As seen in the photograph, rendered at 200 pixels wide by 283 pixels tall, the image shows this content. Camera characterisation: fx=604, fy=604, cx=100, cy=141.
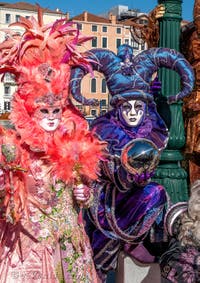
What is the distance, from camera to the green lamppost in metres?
5.16

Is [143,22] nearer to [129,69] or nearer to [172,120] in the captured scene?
[172,120]

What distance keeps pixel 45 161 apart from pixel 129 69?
1.19 m

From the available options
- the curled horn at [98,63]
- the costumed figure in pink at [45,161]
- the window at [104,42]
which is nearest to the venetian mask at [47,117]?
the costumed figure in pink at [45,161]

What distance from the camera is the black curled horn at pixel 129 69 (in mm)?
4020

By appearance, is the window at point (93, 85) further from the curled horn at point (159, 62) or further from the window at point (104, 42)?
the curled horn at point (159, 62)

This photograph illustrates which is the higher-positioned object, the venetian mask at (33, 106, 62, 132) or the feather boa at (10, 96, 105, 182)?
the venetian mask at (33, 106, 62, 132)

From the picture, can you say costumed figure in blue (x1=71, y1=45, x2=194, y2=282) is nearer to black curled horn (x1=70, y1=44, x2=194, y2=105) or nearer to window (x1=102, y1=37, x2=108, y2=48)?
black curled horn (x1=70, y1=44, x2=194, y2=105)

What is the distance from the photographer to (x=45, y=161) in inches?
123

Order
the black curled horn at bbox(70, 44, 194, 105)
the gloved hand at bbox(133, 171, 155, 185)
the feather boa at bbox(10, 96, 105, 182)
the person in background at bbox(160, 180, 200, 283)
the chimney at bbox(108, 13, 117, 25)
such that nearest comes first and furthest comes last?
the person in background at bbox(160, 180, 200, 283)
the feather boa at bbox(10, 96, 105, 182)
the gloved hand at bbox(133, 171, 155, 185)
the black curled horn at bbox(70, 44, 194, 105)
the chimney at bbox(108, 13, 117, 25)

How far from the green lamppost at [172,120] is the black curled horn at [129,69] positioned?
3.25ft

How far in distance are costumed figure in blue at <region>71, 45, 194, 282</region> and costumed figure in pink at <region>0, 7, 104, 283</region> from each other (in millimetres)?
493

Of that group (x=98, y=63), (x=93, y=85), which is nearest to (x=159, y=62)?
(x=98, y=63)

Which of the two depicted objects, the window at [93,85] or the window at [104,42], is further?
the window at [104,42]

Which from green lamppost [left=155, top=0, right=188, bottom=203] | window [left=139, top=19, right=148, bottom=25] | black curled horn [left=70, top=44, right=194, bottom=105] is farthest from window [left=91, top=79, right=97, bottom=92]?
black curled horn [left=70, top=44, right=194, bottom=105]
